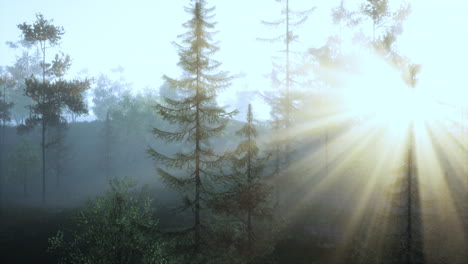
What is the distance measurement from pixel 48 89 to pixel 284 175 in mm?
26376

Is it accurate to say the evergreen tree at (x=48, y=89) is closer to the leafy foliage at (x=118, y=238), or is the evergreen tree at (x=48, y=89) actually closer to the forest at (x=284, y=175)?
the forest at (x=284, y=175)

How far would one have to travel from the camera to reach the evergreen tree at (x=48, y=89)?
2914 cm

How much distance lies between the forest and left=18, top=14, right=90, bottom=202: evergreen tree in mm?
134

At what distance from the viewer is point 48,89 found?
29375 mm

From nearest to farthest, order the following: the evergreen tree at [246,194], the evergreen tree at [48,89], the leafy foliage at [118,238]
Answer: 1. the leafy foliage at [118,238]
2. the evergreen tree at [246,194]
3. the evergreen tree at [48,89]

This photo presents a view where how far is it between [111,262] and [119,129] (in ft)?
138

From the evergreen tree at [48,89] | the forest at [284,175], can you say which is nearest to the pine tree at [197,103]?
the forest at [284,175]

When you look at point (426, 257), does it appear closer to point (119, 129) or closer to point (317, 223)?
point (317, 223)

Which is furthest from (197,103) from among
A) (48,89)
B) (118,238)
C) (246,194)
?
(48,89)

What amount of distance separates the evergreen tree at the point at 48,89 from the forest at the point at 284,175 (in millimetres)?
134

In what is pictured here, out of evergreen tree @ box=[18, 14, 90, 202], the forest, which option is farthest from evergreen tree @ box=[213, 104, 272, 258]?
evergreen tree @ box=[18, 14, 90, 202]

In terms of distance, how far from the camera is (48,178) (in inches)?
1806

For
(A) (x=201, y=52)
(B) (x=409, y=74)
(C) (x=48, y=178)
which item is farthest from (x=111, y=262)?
(C) (x=48, y=178)

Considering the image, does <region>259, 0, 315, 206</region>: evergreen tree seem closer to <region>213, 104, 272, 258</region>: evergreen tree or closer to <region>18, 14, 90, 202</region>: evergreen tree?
<region>213, 104, 272, 258</region>: evergreen tree
